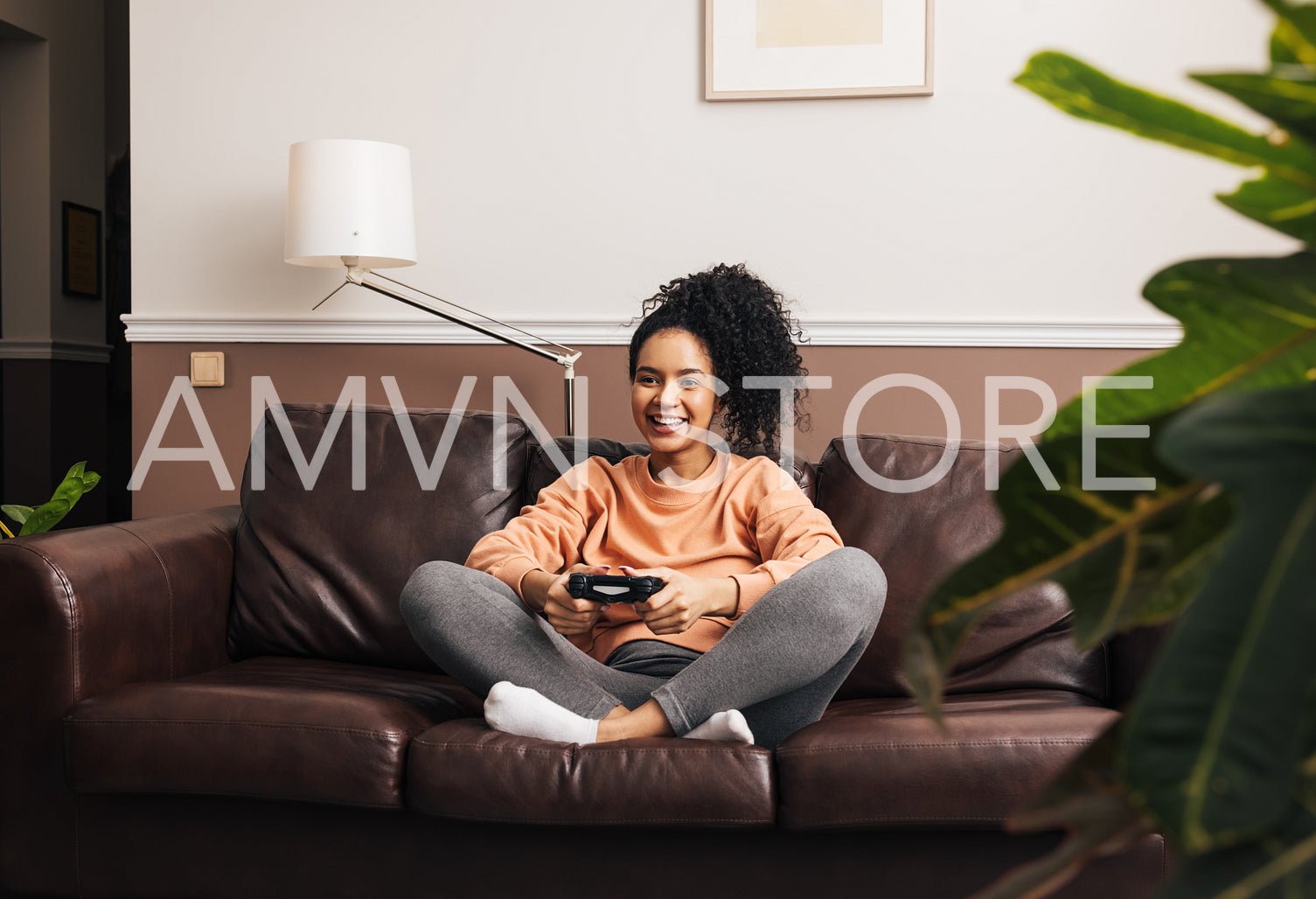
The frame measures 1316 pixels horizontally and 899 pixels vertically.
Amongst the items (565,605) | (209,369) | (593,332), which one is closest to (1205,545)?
(565,605)

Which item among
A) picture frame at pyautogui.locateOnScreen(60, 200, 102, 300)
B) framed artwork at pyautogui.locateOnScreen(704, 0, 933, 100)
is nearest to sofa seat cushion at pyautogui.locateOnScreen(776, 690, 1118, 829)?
framed artwork at pyautogui.locateOnScreen(704, 0, 933, 100)

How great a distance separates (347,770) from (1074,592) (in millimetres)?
1451

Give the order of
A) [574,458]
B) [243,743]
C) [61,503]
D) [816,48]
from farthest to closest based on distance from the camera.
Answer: [816,48], [574,458], [61,503], [243,743]

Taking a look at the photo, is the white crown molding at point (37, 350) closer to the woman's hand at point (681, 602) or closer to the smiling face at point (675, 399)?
the smiling face at point (675, 399)

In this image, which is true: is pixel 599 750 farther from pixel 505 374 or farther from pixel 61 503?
pixel 505 374

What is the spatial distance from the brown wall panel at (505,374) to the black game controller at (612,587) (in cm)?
115

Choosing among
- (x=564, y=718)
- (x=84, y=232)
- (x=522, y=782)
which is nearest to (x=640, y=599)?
(x=564, y=718)

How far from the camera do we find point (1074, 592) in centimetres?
25

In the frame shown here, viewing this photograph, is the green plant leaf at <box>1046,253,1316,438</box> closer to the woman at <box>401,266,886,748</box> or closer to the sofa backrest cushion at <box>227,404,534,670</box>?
the woman at <box>401,266,886,748</box>

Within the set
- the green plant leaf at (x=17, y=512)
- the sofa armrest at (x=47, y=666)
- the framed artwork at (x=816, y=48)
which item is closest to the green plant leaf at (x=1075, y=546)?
the sofa armrest at (x=47, y=666)

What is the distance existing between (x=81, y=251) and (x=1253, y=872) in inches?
185

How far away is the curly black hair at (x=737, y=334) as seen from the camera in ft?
6.71

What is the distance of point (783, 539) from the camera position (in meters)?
1.79

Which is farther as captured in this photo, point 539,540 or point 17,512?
point 17,512
